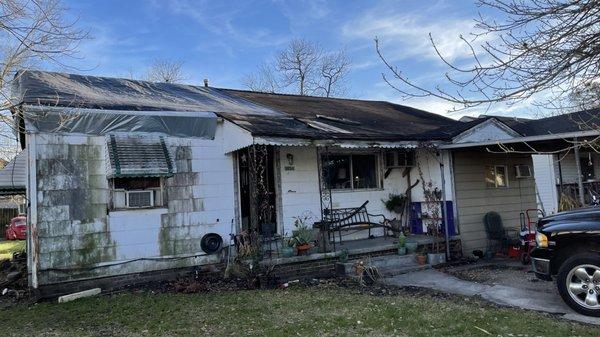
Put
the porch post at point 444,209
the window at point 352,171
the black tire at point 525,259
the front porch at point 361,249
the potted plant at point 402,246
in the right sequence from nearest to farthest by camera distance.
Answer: the front porch at point 361,249 → the black tire at point 525,259 → the potted plant at point 402,246 → the porch post at point 444,209 → the window at point 352,171

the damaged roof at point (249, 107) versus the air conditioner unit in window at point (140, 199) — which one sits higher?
the damaged roof at point (249, 107)

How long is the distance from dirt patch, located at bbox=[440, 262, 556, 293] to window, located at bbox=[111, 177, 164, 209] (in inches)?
229

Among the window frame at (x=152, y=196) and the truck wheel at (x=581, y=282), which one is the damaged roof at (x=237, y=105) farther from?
the truck wheel at (x=581, y=282)

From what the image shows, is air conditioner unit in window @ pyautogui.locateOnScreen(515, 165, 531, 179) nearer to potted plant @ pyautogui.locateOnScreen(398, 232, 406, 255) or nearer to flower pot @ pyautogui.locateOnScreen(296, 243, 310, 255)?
potted plant @ pyautogui.locateOnScreen(398, 232, 406, 255)

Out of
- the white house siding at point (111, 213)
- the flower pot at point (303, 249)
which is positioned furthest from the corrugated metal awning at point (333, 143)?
the flower pot at point (303, 249)

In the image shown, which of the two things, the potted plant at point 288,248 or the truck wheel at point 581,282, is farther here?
the potted plant at point 288,248

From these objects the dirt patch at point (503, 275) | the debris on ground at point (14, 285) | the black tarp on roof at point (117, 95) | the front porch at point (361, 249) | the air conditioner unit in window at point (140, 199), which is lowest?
the dirt patch at point (503, 275)

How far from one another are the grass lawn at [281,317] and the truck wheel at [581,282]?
0.43 metres

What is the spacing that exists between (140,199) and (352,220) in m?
5.07

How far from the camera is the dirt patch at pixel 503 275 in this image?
311 inches

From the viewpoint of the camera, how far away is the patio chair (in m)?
11.5

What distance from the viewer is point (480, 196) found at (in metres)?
11.8

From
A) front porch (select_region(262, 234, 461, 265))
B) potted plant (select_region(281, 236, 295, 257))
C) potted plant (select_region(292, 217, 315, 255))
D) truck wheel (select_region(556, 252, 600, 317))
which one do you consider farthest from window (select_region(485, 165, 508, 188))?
truck wheel (select_region(556, 252, 600, 317))

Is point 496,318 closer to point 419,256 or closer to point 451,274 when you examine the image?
point 451,274
